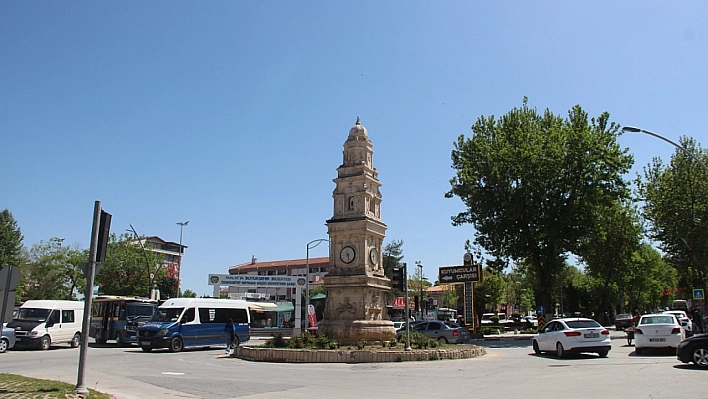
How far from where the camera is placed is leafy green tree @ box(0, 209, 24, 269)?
188 feet

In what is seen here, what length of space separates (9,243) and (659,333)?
61.6m

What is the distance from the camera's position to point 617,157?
37344 millimetres

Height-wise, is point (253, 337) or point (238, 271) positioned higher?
point (238, 271)

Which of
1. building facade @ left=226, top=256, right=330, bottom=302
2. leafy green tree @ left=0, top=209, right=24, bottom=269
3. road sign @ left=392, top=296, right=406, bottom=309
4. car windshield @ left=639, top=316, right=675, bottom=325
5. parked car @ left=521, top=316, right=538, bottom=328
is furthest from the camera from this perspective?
building facade @ left=226, top=256, right=330, bottom=302

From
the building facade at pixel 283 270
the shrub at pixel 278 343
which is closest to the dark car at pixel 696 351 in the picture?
the shrub at pixel 278 343

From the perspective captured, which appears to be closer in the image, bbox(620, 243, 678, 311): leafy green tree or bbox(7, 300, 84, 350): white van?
bbox(7, 300, 84, 350): white van

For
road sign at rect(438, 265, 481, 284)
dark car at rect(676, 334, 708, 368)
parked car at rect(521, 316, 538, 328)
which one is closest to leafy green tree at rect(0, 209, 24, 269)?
road sign at rect(438, 265, 481, 284)

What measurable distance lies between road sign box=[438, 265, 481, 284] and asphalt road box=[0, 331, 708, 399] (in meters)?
18.6

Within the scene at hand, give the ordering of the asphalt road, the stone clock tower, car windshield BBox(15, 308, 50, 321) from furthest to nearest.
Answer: car windshield BBox(15, 308, 50, 321) < the stone clock tower < the asphalt road

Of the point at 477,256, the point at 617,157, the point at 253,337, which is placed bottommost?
the point at 253,337

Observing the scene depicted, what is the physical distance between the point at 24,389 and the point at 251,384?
15.2ft

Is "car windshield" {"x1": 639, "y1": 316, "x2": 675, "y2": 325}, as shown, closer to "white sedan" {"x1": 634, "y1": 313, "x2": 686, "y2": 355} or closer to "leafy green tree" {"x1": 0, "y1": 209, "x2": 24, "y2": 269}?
"white sedan" {"x1": 634, "y1": 313, "x2": 686, "y2": 355}

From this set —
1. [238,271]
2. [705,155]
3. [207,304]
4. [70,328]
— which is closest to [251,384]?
[207,304]

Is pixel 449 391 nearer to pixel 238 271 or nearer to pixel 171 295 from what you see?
pixel 171 295
